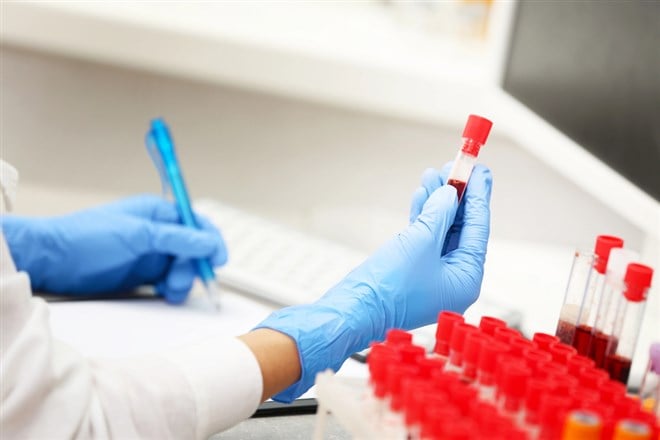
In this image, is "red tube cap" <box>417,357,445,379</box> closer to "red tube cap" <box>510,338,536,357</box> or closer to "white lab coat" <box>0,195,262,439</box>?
"red tube cap" <box>510,338,536,357</box>

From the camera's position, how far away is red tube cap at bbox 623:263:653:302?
77 centimetres

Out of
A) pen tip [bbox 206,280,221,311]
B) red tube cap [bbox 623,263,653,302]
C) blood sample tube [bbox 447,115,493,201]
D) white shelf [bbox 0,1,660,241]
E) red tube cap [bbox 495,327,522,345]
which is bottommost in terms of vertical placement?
pen tip [bbox 206,280,221,311]

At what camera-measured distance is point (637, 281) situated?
0.77 m

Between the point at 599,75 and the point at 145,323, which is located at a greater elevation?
the point at 599,75

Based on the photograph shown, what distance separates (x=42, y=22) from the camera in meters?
1.83

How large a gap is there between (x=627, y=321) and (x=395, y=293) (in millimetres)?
284

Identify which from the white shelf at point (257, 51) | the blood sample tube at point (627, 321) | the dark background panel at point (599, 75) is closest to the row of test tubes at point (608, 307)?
the blood sample tube at point (627, 321)

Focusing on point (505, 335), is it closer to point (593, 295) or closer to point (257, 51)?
point (593, 295)

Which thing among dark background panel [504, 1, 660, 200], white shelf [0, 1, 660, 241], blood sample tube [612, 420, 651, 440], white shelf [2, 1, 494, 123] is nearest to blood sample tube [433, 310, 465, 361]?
blood sample tube [612, 420, 651, 440]

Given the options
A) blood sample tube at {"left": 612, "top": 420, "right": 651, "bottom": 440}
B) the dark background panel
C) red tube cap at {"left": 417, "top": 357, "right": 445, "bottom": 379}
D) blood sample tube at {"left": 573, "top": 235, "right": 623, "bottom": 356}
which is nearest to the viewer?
blood sample tube at {"left": 612, "top": 420, "right": 651, "bottom": 440}

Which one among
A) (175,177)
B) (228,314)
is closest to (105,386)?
(228,314)

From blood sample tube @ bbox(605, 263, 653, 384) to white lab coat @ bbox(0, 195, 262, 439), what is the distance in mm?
357

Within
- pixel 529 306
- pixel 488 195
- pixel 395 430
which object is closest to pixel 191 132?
pixel 529 306

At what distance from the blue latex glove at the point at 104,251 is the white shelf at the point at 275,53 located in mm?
521
